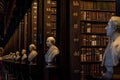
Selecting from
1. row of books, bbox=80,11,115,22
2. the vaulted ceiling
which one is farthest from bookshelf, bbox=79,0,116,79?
the vaulted ceiling

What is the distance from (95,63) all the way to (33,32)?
3.18 m

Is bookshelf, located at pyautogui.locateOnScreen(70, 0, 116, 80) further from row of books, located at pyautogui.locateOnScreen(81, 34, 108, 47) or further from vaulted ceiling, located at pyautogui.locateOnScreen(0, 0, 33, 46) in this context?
vaulted ceiling, located at pyautogui.locateOnScreen(0, 0, 33, 46)

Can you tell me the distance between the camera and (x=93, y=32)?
6.02 metres

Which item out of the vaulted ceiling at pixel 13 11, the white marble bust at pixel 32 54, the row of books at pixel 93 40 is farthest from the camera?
the vaulted ceiling at pixel 13 11

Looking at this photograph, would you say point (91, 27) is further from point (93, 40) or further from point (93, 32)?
point (93, 40)

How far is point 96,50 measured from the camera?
5996 millimetres

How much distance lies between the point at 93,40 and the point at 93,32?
0.14m

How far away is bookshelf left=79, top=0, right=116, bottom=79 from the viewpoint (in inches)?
232

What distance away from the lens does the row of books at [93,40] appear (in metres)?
5.93

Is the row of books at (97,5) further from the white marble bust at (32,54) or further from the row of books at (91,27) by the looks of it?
the white marble bust at (32,54)

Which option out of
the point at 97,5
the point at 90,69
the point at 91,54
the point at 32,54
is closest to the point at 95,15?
the point at 97,5

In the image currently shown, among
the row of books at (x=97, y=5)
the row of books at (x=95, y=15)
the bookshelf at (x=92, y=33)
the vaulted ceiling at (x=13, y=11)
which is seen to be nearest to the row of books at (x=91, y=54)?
the bookshelf at (x=92, y=33)

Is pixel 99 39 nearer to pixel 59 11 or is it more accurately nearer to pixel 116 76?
pixel 59 11

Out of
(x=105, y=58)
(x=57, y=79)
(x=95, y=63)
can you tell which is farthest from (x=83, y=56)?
(x=105, y=58)
